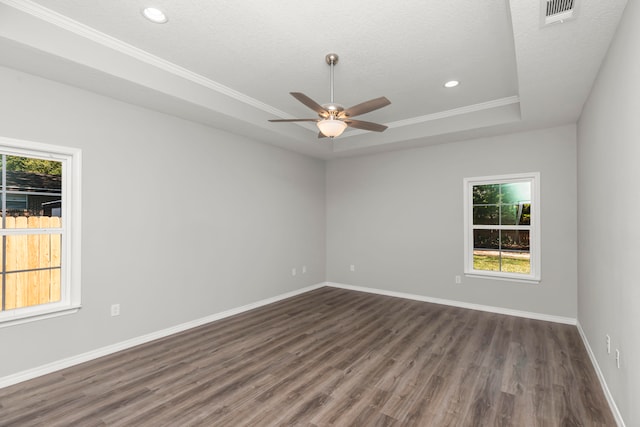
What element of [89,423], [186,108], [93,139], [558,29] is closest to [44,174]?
[93,139]

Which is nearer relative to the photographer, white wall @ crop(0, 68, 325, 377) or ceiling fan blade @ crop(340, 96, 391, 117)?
ceiling fan blade @ crop(340, 96, 391, 117)

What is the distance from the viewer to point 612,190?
7.32 feet

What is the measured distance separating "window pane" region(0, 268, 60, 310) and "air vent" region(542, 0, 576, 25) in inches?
175

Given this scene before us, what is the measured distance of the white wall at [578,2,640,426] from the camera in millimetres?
1738

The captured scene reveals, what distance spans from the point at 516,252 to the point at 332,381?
11.5 feet

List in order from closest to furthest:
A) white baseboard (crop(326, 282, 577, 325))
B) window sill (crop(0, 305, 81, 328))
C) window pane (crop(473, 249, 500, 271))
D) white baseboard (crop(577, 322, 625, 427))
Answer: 1. white baseboard (crop(577, 322, 625, 427))
2. window sill (crop(0, 305, 81, 328))
3. white baseboard (crop(326, 282, 577, 325))
4. window pane (crop(473, 249, 500, 271))

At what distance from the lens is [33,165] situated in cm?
279

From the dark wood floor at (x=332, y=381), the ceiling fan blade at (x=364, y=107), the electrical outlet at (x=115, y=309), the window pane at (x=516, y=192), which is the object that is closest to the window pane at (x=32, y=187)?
the electrical outlet at (x=115, y=309)

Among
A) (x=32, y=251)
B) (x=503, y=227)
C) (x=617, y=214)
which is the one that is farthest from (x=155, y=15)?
(x=503, y=227)

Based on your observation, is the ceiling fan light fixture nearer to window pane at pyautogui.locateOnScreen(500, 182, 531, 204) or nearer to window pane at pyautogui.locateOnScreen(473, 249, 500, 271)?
window pane at pyautogui.locateOnScreen(500, 182, 531, 204)

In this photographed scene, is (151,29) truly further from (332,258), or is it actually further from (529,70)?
(332,258)

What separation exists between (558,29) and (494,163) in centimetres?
277

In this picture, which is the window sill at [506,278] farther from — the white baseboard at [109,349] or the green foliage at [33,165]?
the green foliage at [33,165]

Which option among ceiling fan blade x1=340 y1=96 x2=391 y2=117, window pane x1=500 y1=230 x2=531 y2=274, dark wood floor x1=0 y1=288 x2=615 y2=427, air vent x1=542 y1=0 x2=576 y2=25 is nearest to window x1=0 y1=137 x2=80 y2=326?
dark wood floor x1=0 y1=288 x2=615 y2=427
